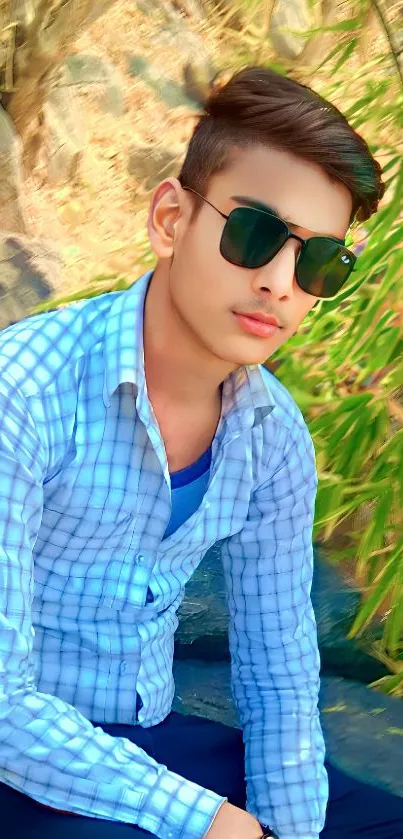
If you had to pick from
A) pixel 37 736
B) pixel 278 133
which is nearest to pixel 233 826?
pixel 37 736

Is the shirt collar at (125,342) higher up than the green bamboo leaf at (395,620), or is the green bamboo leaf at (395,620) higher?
the shirt collar at (125,342)

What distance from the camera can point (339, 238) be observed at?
1.19 metres

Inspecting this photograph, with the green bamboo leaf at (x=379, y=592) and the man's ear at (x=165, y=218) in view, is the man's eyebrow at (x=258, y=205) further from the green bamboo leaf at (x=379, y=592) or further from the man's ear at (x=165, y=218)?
the green bamboo leaf at (x=379, y=592)

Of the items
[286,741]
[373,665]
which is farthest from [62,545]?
[373,665]

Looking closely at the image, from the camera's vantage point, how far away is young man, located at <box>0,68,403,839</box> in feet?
3.57

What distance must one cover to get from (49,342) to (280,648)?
478 millimetres

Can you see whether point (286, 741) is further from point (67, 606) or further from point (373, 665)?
point (373, 665)

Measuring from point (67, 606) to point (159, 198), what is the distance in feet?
1.47

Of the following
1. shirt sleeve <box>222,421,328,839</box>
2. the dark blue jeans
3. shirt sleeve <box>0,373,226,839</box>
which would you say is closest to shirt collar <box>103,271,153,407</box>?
shirt sleeve <box>0,373,226,839</box>

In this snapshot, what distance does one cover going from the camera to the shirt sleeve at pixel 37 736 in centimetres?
107

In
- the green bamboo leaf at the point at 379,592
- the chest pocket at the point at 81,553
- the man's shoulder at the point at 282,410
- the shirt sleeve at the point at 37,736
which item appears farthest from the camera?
the green bamboo leaf at the point at 379,592

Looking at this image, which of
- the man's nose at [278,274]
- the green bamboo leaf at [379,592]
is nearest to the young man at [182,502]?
the man's nose at [278,274]

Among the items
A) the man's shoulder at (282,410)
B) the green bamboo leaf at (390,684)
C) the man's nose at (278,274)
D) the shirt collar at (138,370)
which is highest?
the man's nose at (278,274)

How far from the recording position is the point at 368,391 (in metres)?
2.00
